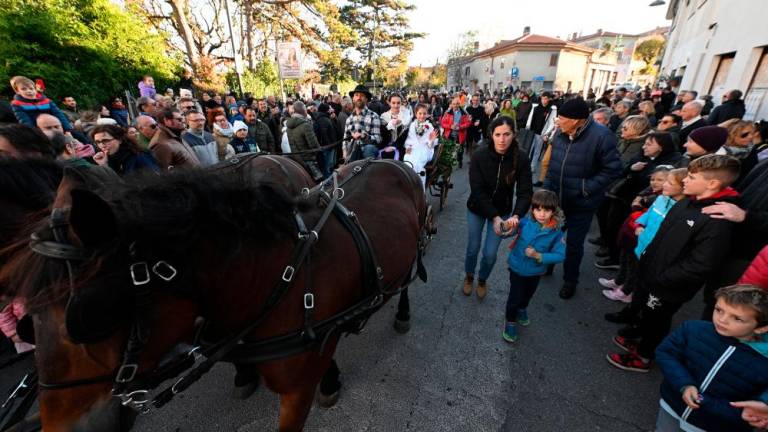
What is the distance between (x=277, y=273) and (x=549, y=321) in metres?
2.90

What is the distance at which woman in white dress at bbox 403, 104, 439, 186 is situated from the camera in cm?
489

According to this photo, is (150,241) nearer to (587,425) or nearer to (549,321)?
(587,425)

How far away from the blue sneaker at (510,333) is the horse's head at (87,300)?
2.73 m

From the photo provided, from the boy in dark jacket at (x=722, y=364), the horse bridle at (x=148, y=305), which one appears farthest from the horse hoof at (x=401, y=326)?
the boy in dark jacket at (x=722, y=364)

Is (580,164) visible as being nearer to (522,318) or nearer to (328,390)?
(522,318)

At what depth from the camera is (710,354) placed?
5.70 feet

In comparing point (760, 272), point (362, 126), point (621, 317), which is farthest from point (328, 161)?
point (760, 272)

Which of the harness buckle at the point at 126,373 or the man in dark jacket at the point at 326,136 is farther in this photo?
the man in dark jacket at the point at 326,136

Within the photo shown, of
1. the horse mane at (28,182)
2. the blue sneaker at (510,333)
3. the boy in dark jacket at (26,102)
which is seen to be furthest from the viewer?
the boy in dark jacket at (26,102)

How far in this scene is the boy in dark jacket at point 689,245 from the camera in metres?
2.04

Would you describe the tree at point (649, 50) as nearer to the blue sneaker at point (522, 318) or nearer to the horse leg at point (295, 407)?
the blue sneaker at point (522, 318)

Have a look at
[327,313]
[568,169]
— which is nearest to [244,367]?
[327,313]

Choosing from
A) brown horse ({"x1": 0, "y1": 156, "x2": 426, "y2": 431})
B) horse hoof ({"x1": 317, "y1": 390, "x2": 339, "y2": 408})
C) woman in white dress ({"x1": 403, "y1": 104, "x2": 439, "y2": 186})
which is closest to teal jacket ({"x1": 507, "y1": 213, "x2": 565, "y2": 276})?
brown horse ({"x1": 0, "y1": 156, "x2": 426, "y2": 431})

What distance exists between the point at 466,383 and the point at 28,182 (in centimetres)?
300
